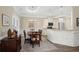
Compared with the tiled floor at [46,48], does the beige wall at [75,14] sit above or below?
above

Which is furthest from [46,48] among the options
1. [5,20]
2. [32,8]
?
[5,20]

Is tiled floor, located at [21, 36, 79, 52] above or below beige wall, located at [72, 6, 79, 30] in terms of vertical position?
below

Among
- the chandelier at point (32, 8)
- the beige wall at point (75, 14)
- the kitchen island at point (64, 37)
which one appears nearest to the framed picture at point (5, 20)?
the chandelier at point (32, 8)

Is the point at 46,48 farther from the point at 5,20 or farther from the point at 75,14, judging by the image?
the point at 5,20

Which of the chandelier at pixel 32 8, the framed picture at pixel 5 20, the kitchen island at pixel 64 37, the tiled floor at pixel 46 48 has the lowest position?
the tiled floor at pixel 46 48

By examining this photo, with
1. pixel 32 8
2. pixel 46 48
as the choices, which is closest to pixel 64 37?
pixel 46 48

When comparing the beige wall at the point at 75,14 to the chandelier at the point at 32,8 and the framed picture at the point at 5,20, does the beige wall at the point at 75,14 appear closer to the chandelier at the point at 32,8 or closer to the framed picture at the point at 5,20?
the chandelier at the point at 32,8

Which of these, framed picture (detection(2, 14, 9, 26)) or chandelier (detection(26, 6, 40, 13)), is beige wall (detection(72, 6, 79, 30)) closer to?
chandelier (detection(26, 6, 40, 13))

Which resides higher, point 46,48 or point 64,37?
point 64,37

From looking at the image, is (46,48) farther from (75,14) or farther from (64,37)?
(75,14)

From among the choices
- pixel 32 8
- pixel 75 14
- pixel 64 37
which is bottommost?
pixel 64 37

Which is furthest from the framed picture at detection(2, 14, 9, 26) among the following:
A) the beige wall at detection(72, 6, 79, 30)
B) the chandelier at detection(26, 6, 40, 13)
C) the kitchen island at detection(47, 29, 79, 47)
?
the beige wall at detection(72, 6, 79, 30)

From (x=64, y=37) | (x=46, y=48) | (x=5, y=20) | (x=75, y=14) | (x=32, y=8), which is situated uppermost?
(x=32, y=8)
